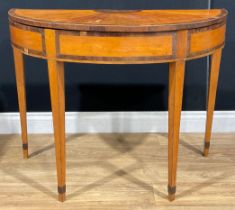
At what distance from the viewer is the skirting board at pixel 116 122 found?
2104 millimetres

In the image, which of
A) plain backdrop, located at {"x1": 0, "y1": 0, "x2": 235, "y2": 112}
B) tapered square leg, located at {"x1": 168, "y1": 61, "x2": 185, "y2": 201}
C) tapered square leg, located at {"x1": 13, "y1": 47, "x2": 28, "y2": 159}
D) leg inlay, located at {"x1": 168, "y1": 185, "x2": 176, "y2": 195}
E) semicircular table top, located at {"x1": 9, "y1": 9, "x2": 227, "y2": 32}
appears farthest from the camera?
plain backdrop, located at {"x1": 0, "y1": 0, "x2": 235, "y2": 112}

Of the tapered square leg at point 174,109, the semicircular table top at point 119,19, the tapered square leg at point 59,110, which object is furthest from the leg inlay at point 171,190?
the semicircular table top at point 119,19

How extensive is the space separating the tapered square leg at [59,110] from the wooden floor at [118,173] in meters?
0.10

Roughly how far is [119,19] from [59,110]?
355 millimetres

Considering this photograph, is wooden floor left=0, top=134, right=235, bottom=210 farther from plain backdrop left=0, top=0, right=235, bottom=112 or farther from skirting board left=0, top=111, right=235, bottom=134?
plain backdrop left=0, top=0, right=235, bottom=112

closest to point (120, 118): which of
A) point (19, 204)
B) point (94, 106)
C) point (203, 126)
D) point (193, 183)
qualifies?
point (94, 106)

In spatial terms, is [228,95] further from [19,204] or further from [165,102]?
[19,204]

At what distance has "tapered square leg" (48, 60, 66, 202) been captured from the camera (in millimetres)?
1411

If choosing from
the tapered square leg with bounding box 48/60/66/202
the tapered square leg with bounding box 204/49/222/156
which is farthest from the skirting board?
the tapered square leg with bounding box 48/60/66/202

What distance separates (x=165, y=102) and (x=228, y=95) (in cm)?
30

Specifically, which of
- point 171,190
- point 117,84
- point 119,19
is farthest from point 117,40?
point 117,84

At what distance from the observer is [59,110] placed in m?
1.46

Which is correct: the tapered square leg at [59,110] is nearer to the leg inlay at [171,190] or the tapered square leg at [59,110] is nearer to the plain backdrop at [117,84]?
the leg inlay at [171,190]

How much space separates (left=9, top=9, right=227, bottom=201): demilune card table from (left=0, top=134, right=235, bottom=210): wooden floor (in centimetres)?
18
